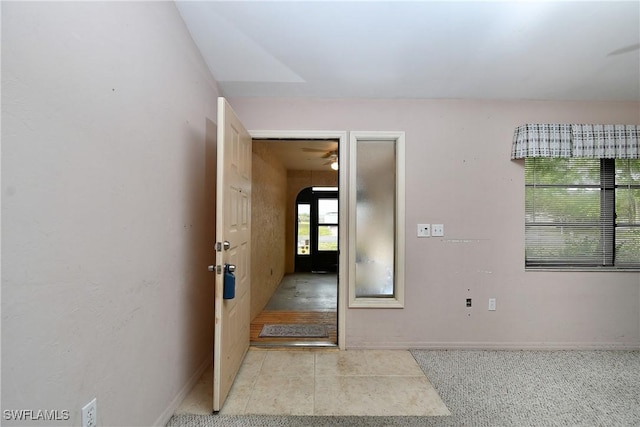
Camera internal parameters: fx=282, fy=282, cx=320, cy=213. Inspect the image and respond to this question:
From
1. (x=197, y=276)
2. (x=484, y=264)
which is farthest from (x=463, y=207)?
(x=197, y=276)

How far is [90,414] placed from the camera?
43.0 inches

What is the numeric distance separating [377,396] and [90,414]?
162 cm

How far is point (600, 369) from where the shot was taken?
7.64 feet

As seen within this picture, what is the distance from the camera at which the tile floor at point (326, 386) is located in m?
1.82

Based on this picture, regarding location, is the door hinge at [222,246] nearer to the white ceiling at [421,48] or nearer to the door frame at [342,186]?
the door frame at [342,186]

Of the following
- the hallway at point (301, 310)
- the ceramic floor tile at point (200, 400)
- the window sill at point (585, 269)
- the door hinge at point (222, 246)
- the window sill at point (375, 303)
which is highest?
the door hinge at point (222, 246)

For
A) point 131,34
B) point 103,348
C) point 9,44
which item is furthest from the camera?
point 131,34

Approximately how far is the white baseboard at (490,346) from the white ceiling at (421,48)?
234cm

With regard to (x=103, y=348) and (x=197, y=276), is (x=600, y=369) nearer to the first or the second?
(x=197, y=276)

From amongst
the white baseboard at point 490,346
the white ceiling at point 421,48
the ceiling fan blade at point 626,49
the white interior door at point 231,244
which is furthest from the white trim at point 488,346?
the ceiling fan blade at point 626,49

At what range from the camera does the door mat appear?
9.70ft

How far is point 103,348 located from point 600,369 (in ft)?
11.5

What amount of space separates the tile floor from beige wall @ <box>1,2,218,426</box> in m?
0.42

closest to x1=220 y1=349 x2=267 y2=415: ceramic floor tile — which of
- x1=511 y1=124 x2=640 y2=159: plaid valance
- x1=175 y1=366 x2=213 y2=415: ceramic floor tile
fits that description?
x1=175 y1=366 x2=213 y2=415: ceramic floor tile
